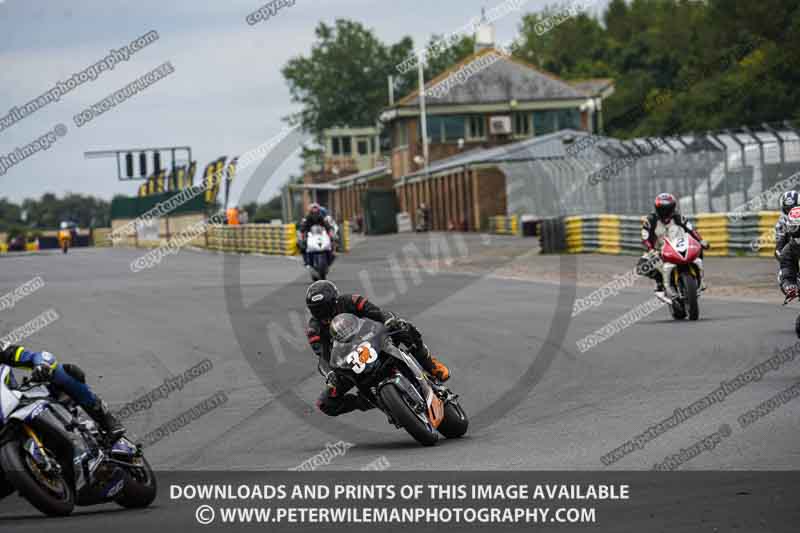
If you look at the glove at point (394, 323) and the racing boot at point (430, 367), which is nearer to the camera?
the glove at point (394, 323)

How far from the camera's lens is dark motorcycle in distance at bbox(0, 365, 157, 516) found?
6.93 meters

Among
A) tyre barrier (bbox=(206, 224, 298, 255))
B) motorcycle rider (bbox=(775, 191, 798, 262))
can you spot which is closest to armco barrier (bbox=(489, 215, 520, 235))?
tyre barrier (bbox=(206, 224, 298, 255))

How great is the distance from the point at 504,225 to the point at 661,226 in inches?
1444

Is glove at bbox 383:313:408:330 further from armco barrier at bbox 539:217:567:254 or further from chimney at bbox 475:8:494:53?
chimney at bbox 475:8:494:53

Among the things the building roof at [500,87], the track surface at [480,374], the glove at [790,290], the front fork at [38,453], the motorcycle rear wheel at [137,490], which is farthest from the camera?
the building roof at [500,87]

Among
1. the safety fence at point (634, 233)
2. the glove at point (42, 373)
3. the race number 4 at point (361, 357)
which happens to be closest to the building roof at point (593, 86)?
the safety fence at point (634, 233)

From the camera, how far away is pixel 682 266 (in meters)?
16.8

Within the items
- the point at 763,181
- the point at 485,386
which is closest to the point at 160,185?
the point at 763,181

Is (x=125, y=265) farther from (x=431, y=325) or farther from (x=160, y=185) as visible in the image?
(x=160, y=185)

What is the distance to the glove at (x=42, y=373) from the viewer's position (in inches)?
292

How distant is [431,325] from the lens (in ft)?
60.6

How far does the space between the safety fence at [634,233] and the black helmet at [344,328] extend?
19429mm

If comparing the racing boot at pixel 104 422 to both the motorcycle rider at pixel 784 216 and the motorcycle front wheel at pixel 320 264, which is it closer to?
the motorcycle rider at pixel 784 216

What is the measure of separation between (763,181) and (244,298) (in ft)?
43.5
